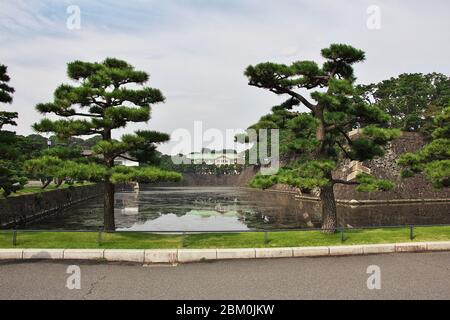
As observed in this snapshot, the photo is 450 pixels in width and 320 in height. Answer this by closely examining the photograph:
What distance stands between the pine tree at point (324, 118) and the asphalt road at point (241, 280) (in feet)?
10.8

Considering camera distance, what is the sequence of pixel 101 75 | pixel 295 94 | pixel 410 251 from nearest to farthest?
1. pixel 410 251
2. pixel 101 75
3. pixel 295 94

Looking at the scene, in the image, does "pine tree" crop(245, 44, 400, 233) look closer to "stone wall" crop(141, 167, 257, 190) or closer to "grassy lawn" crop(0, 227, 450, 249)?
"grassy lawn" crop(0, 227, 450, 249)

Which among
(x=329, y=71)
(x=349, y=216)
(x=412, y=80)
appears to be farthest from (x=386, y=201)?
(x=329, y=71)

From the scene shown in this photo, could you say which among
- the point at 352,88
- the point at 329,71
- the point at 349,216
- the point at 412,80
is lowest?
the point at 349,216

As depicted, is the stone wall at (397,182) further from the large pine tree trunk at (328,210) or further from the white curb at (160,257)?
the white curb at (160,257)

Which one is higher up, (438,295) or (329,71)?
(329,71)

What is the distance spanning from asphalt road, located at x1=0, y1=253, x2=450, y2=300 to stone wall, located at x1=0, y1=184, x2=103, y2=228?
19321mm

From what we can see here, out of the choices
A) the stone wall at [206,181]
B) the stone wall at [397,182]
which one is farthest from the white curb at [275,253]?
the stone wall at [206,181]

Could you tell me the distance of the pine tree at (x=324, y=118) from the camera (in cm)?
1242

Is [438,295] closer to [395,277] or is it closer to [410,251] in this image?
[395,277]

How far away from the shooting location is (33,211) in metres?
31.6

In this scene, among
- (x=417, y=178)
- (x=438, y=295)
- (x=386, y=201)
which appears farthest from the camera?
(x=417, y=178)

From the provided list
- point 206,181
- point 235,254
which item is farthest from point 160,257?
point 206,181
